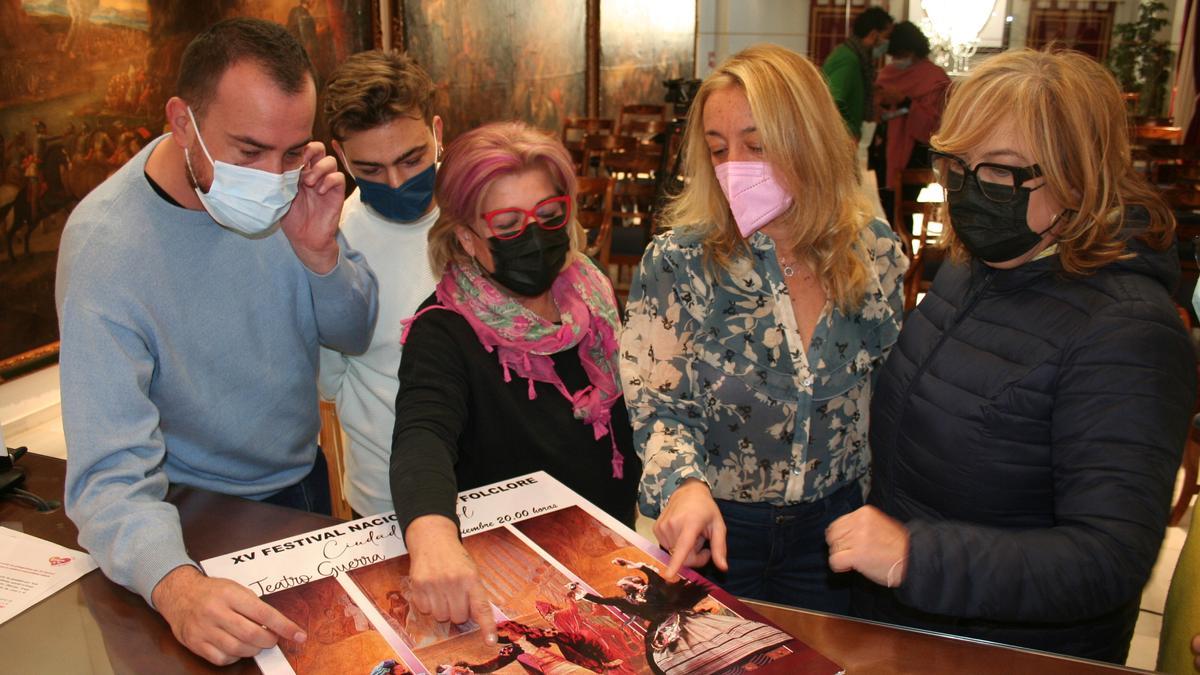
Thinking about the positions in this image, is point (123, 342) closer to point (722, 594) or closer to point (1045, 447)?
point (722, 594)

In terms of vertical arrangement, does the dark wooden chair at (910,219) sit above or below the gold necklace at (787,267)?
below

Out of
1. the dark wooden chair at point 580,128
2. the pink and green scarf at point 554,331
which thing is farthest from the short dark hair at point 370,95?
the dark wooden chair at point 580,128

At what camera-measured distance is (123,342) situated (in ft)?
A: 4.82

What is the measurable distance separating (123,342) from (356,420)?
0.65m

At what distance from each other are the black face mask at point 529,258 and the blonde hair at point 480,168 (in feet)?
0.25

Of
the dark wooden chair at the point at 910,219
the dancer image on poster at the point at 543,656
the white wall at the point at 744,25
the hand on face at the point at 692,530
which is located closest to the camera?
the dancer image on poster at the point at 543,656

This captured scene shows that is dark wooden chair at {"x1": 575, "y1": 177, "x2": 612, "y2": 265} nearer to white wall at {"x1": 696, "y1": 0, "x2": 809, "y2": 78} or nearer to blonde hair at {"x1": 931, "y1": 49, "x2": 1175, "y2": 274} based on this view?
blonde hair at {"x1": 931, "y1": 49, "x2": 1175, "y2": 274}

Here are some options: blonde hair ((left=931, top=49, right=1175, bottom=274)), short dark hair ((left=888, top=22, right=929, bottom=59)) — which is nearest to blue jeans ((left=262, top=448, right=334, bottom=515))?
blonde hair ((left=931, top=49, right=1175, bottom=274))

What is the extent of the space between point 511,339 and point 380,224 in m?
0.63

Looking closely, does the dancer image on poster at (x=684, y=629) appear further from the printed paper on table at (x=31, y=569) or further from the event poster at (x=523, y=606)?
the printed paper on table at (x=31, y=569)

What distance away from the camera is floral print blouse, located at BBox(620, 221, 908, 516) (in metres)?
1.64

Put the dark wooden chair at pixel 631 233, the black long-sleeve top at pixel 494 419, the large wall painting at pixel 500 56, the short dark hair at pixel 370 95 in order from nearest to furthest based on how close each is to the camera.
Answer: the black long-sleeve top at pixel 494 419
the short dark hair at pixel 370 95
the dark wooden chair at pixel 631 233
the large wall painting at pixel 500 56

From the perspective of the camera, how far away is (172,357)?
5.10 ft

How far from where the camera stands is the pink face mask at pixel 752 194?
5.28 feet
